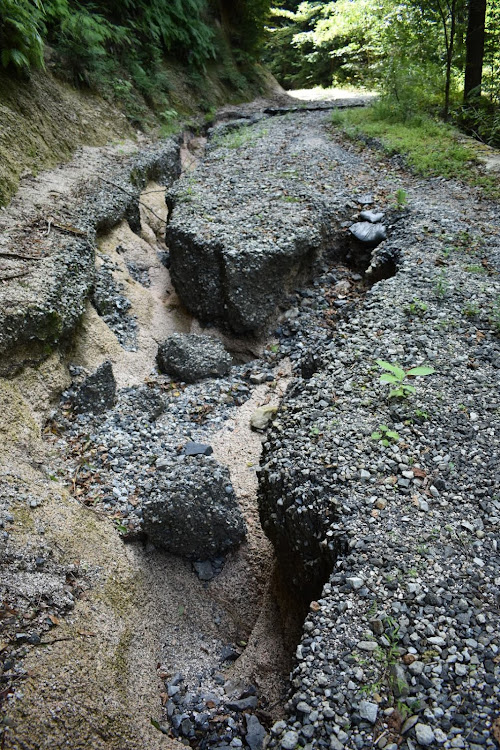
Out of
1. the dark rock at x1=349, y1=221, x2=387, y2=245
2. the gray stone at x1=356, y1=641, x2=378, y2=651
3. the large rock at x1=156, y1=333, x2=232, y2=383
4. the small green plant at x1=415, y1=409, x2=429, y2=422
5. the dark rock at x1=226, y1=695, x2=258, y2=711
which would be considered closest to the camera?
the gray stone at x1=356, y1=641, x2=378, y2=651

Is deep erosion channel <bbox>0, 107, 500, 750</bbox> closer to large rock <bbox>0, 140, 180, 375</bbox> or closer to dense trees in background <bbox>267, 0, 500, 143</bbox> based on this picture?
large rock <bbox>0, 140, 180, 375</bbox>

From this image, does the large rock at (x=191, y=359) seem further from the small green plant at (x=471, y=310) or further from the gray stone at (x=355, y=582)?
the gray stone at (x=355, y=582)

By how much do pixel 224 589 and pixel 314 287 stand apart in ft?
13.7

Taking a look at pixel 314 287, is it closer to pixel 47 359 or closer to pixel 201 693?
pixel 47 359

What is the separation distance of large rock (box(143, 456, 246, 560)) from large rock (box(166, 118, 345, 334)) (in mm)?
2731

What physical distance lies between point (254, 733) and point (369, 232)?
5686 millimetres

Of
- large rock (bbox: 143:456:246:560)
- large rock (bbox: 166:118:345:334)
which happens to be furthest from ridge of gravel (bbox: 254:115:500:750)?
large rock (bbox: 166:118:345:334)

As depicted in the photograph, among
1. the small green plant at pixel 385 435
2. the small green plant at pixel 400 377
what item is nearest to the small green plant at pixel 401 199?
the small green plant at pixel 400 377

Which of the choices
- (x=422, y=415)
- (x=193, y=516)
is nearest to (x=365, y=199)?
(x=422, y=415)

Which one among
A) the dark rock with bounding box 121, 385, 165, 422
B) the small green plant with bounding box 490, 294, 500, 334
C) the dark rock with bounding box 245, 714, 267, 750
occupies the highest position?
A: the small green plant with bounding box 490, 294, 500, 334

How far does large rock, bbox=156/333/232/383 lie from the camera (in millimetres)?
5555

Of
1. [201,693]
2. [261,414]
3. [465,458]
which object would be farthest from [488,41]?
[201,693]

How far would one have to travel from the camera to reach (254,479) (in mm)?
4398

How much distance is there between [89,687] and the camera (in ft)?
8.65
